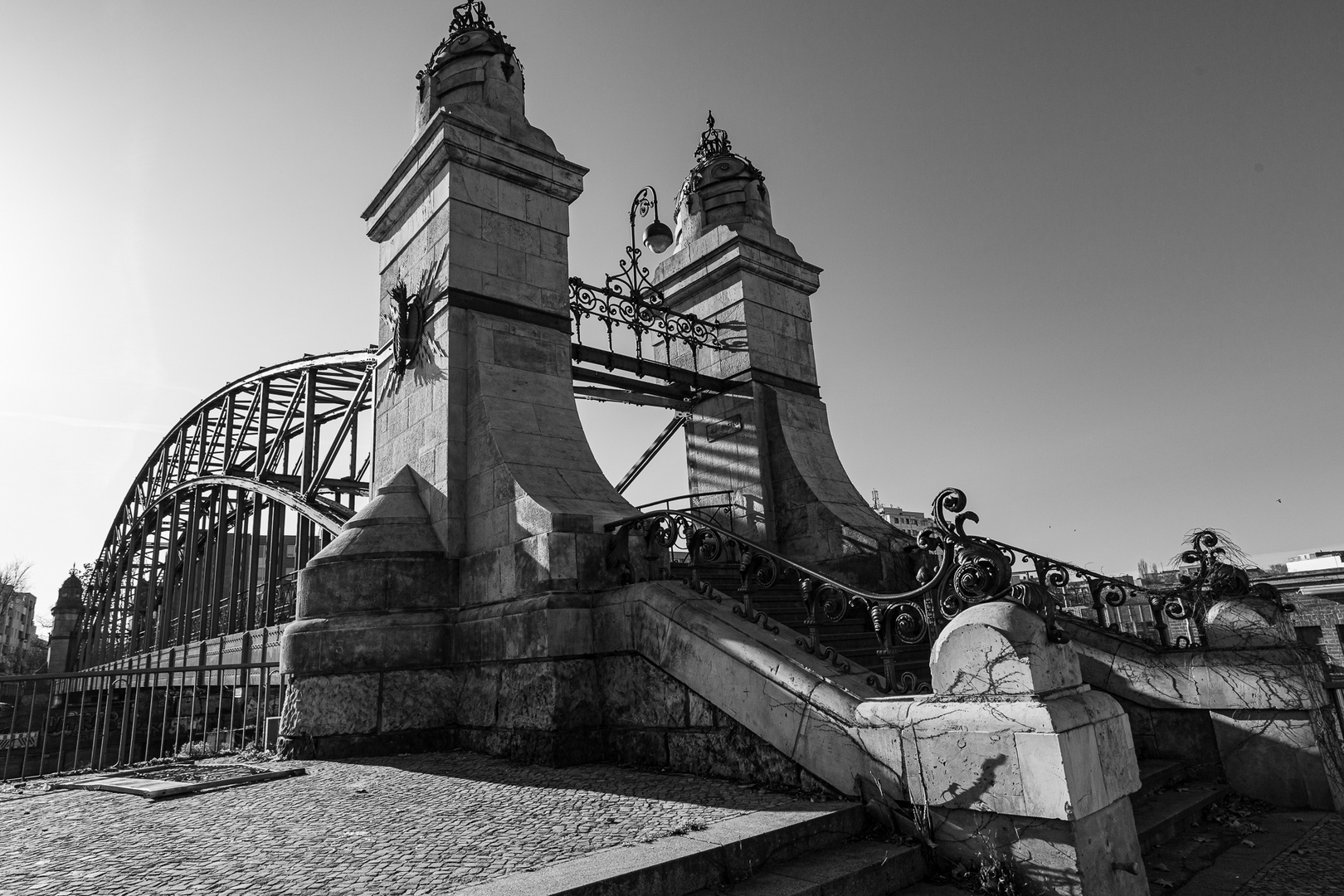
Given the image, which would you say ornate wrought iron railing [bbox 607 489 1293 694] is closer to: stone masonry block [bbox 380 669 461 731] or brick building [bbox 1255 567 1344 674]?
stone masonry block [bbox 380 669 461 731]

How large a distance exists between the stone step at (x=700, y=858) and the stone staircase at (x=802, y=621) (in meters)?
1.64

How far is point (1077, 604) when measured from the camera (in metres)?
9.37

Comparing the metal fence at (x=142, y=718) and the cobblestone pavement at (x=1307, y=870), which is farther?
the metal fence at (x=142, y=718)

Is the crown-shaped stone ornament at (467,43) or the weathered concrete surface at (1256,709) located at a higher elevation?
the crown-shaped stone ornament at (467,43)

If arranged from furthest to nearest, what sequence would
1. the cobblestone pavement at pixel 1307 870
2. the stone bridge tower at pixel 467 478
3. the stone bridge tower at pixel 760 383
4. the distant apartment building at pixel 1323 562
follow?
the distant apartment building at pixel 1323 562 → the stone bridge tower at pixel 760 383 → the stone bridge tower at pixel 467 478 → the cobblestone pavement at pixel 1307 870

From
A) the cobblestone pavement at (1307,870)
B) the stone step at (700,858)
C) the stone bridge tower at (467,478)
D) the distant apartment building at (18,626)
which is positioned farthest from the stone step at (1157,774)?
the distant apartment building at (18,626)

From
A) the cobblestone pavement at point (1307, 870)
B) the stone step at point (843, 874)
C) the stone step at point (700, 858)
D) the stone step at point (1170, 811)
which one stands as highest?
the stone step at point (700, 858)

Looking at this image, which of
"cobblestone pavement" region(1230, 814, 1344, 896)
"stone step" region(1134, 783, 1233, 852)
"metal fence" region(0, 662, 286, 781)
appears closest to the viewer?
"cobblestone pavement" region(1230, 814, 1344, 896)

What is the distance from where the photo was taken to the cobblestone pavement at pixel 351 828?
3.24 meters

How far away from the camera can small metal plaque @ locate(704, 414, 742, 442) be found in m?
10.6

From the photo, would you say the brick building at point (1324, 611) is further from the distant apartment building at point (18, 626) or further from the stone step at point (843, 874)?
the distant apartment building at point (18, 626)

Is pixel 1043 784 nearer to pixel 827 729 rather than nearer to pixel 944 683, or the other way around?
pixel 944 683

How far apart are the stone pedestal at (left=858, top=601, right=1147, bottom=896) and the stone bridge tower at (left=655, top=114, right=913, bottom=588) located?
212 inches

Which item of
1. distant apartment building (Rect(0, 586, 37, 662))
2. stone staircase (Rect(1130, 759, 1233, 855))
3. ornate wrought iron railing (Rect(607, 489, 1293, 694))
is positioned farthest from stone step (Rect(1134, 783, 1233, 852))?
distant apartment building (Rect(0, 586, 37, 662))
